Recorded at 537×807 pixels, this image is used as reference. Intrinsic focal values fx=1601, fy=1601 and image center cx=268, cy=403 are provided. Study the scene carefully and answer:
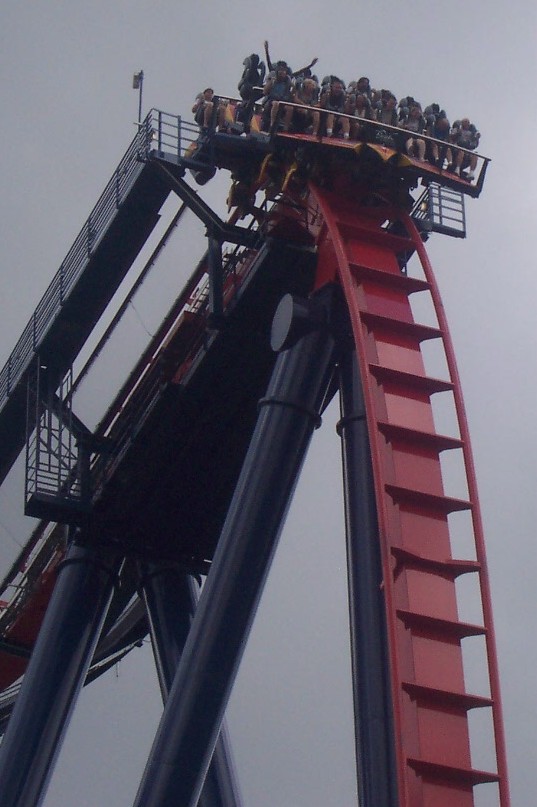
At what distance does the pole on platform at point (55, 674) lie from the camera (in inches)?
977

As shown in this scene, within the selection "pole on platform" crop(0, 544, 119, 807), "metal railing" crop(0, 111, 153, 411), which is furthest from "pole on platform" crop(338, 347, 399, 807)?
"pole on platform" crop(0, 544, 119, 807)

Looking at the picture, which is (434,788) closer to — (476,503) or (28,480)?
(476,503)

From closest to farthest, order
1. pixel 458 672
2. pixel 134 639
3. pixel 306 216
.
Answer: pixel 458 672
pixel 306 216
pixel 134 639

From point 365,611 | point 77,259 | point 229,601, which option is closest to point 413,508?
point 365,611

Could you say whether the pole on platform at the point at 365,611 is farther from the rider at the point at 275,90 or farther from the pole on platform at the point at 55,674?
the pole on platform at the point at 55,674

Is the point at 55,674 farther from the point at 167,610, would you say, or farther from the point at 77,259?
the point at 77,259

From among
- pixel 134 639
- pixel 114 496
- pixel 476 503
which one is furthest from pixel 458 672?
pixel 134 639

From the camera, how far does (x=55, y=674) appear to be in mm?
25609

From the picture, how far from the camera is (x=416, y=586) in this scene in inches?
717

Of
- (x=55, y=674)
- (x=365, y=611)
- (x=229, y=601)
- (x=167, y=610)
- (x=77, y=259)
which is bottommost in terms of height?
(x=365, y=611)

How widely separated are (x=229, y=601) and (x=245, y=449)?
16.8 feet

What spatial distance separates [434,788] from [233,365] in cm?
907

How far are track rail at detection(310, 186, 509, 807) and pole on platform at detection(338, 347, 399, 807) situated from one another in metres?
1.37

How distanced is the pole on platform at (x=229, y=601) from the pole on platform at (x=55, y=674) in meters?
4.70
